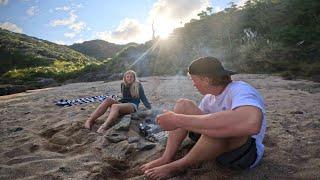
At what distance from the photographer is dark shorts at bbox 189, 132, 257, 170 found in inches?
112

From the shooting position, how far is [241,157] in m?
2.92

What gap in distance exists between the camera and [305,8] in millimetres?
17141

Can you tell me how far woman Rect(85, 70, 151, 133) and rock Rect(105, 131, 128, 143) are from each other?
1.32ft

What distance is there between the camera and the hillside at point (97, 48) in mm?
87375

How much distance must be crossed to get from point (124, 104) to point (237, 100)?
10.8 ft

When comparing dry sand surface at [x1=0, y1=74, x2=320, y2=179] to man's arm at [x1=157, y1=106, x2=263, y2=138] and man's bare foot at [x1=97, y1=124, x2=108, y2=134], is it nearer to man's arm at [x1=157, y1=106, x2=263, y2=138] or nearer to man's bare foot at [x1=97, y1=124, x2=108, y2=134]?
man's bare foot at [x1=97, y1=124, x2=108, y2=134]

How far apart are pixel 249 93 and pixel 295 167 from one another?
104 cm

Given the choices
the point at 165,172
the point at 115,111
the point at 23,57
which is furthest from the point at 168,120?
the point at 23,57

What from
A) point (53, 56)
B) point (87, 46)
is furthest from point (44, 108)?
point (87, 46)

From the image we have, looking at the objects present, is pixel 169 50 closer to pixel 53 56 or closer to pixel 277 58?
pixel 277 58

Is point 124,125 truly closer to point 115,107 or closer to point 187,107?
point 115,107

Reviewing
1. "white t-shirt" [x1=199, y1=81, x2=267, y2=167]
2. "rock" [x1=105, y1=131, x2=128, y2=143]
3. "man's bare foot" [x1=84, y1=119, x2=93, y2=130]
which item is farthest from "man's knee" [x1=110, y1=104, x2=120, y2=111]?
"white t-shirt" [x1=199, y1=81, x2=267, y2=167]

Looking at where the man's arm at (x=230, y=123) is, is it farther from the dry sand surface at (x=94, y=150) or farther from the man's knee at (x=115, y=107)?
the man's knee at (x=115, y=107)

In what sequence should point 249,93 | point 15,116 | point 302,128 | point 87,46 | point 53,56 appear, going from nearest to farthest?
1. point 249,93
2. point 302,128
3. point 15,116
4. point 53,56
5. point 87,46
